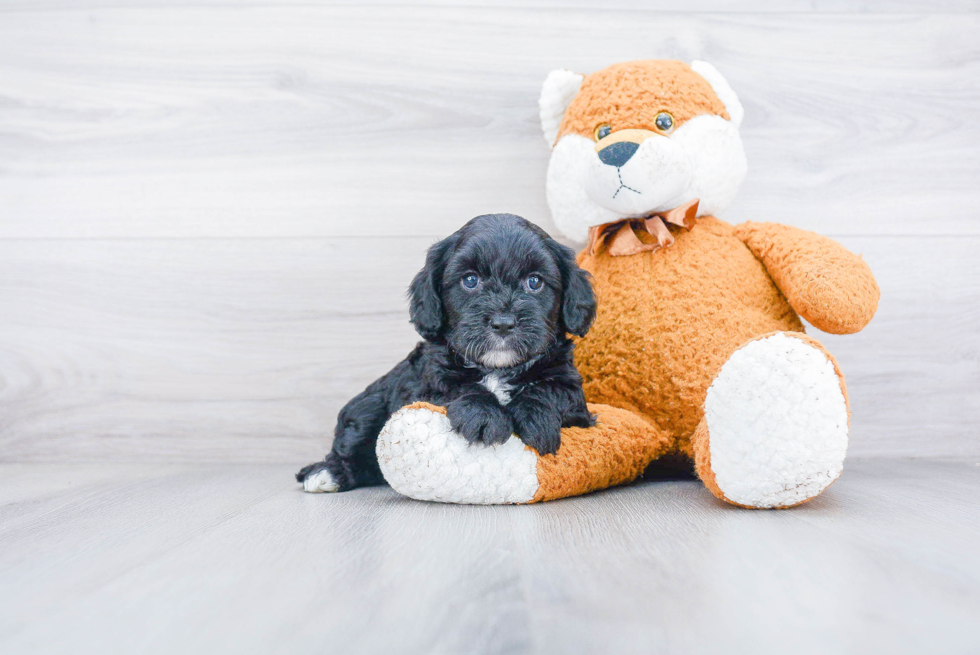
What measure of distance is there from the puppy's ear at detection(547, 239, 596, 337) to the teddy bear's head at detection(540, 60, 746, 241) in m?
0.16

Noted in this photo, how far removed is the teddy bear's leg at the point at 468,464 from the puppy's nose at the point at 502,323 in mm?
135

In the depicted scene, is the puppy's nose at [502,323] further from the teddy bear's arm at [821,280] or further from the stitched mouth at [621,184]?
the teddy bear's arm at [821,280]

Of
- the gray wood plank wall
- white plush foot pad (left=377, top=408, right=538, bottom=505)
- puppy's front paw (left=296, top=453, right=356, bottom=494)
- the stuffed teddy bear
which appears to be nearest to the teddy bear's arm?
the stuffed teddy bear

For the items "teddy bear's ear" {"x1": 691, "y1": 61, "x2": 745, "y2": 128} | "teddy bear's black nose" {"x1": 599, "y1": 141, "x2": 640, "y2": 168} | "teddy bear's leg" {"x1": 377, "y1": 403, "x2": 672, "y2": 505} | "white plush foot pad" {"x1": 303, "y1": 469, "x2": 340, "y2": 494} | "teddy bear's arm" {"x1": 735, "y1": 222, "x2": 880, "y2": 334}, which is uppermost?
"teddy bear's ear" {"x1": 691, "y1": 61, "x2": 745, "y2": 128}

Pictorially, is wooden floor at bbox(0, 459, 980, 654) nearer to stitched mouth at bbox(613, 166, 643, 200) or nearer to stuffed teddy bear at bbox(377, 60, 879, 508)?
stuffed teddy bear at bbox(377, 60, 879, 508)

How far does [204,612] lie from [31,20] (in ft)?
5.15

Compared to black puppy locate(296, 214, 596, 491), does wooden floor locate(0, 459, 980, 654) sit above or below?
below

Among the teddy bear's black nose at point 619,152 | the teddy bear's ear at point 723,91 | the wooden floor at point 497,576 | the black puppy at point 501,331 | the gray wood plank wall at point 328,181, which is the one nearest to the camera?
the wooden floor at point 497,576

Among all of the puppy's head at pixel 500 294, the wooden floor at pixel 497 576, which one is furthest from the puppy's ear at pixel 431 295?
the wooden floor at pixel 497 576

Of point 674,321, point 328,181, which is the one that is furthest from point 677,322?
point 328,181

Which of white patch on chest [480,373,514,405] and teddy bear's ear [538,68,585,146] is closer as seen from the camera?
white patch on chest [480,373,514,405]

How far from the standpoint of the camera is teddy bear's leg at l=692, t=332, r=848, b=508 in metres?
0.85

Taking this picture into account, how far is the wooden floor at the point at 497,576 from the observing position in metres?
0.52

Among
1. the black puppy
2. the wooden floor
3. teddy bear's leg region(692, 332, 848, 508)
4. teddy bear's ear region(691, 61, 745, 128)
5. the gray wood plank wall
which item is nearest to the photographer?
the wooden floor
